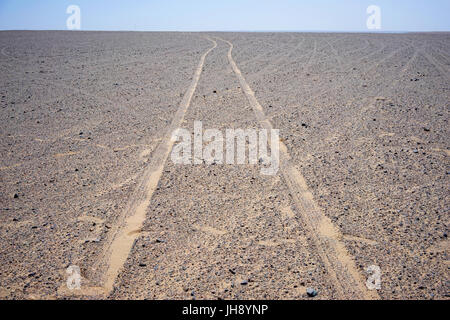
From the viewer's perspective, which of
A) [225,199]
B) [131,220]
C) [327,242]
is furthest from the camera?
[225,199]

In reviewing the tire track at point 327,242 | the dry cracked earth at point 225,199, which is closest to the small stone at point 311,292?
the dry cracked earth at point 225,199

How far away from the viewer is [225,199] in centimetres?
418

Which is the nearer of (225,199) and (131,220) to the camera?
(131,220)

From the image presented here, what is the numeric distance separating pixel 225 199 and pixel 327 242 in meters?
1.33

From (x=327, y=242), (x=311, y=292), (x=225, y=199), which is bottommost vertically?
(x=311, y=292)

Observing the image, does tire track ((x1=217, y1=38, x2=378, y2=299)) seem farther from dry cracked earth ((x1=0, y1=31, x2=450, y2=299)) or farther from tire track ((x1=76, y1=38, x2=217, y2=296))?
tire track ((x1=76, y1=38, x2=217, y2=296))

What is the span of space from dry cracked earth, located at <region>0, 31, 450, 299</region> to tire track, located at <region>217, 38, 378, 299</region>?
Answer: 13mm

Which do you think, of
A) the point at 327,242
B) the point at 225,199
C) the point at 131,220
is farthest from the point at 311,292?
the point at 131,220

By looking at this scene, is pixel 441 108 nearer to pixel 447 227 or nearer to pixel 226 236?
pixel 447 227

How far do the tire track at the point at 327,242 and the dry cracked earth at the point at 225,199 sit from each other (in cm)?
1

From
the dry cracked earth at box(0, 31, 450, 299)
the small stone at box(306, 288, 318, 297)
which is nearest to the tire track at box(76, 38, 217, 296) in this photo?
the dry cracked earth at box(0, 31, 450, 299)

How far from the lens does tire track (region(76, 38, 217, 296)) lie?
10.1 feet

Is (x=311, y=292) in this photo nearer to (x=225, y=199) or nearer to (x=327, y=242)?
(x=327, y=242)
